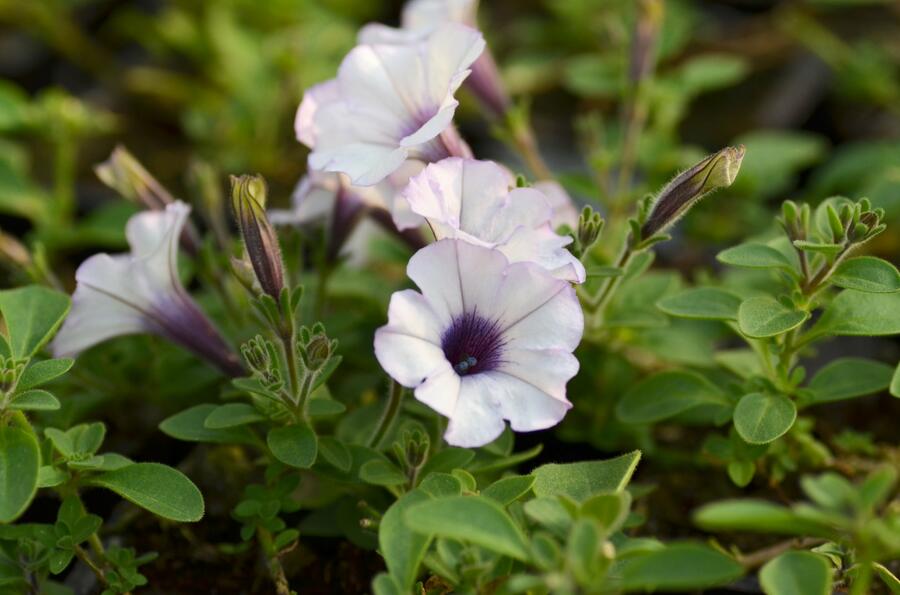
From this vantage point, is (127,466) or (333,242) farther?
(333,242)

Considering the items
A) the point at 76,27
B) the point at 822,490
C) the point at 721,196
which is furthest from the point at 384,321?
the point at 76,27

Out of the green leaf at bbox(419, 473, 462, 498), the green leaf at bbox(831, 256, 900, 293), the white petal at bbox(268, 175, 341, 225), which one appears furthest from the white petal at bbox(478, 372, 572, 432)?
the white petal at bbox(268, 175, 341, 225)

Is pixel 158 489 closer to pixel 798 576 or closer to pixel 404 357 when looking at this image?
pixel 404 357

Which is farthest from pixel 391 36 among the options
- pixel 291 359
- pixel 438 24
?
pixel 291 359

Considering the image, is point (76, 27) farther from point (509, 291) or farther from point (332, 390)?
point (509, 291)

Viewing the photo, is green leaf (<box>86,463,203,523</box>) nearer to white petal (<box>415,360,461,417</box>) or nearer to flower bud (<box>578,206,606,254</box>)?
white petal (<box>415,360,461,417</box>)

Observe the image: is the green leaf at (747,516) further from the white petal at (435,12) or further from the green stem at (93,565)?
the white petal at (435,12)
